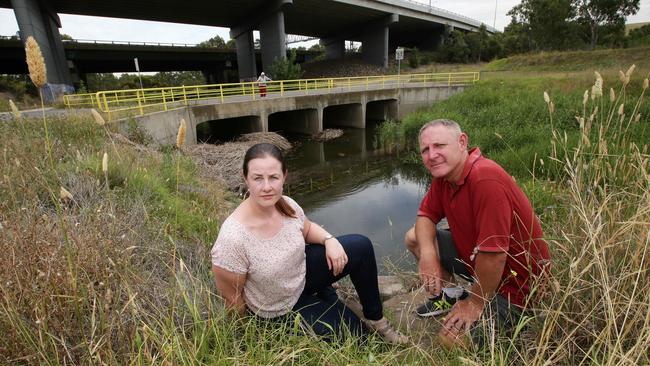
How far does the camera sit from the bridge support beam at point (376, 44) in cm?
3750

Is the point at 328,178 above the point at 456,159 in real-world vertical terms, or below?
below

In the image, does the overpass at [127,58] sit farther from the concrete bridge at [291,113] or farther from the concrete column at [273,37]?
the concrete bridge at [291,113]

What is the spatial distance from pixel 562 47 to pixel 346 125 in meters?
31.5

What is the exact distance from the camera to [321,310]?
6.75ft

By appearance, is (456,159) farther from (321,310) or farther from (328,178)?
(328,178)

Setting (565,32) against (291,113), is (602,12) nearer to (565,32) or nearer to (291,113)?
(565,32)

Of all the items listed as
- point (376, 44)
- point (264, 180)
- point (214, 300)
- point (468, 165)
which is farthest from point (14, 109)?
point (376, 44)

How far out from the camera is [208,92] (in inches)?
557

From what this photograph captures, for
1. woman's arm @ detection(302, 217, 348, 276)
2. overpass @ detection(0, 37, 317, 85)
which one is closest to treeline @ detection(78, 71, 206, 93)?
overpass @ detection(0, 37, 317, 85)

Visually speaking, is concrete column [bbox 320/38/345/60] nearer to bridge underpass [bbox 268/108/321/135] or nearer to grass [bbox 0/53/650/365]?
bridge underpass [bbox 268/108/321/135]

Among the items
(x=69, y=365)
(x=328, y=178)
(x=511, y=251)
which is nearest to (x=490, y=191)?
(x=511, y=251)

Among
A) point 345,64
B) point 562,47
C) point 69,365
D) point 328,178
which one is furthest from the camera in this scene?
point 345,64

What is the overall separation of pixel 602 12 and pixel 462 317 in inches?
1788

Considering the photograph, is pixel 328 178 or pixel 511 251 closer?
pixel 511 251
